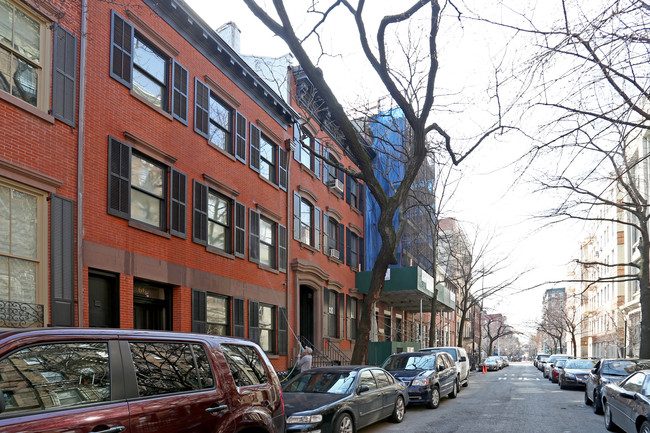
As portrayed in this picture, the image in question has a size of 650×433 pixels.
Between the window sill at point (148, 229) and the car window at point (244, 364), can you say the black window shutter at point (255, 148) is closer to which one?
the window sill at point (148, 229)

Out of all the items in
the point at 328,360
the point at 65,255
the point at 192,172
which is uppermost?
the point at 192,172

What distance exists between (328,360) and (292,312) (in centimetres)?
283

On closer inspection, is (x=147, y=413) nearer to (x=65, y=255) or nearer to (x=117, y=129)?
(x=65, y=255)

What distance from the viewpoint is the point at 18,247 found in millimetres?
9578

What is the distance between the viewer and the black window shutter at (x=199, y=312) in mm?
14344

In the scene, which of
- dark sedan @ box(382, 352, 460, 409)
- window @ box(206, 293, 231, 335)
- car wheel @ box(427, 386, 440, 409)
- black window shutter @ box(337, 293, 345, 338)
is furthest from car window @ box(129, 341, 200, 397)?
black window shutter @ box(337, 293, 345, 338)

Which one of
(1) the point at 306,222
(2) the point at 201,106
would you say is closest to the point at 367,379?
(2) the point at 201,106

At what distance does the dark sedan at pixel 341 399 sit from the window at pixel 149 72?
24.7 ft

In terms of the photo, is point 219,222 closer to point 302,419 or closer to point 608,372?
point 302,419

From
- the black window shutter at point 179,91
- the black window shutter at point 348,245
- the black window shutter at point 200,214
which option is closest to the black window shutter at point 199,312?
the black window shutter at point 200,214

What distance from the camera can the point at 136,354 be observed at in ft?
15.1

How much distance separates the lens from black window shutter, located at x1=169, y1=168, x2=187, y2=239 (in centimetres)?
1396

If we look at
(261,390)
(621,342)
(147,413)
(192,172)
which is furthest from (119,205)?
(621,342)

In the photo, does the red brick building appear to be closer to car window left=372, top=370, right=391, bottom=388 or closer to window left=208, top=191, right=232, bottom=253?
window left=208, top=191, right=232, bottom=253
